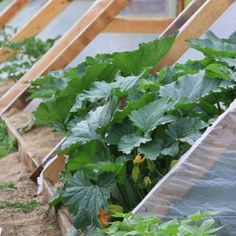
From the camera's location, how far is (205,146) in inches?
86.1

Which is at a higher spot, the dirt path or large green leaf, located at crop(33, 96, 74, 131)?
→ large green leaf, located at crop(33, 96, 74, 131)

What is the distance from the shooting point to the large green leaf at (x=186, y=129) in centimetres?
244

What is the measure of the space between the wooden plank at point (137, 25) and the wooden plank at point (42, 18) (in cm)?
158

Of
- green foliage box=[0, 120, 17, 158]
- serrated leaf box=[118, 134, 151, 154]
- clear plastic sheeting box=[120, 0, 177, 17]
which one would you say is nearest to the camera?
serrated leaf box=[118, 134, 151, 154]

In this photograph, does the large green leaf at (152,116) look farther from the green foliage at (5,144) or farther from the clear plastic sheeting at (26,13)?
the clear plastic sheeting at (26,13)

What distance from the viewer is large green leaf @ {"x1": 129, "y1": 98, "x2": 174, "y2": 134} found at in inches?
98.0

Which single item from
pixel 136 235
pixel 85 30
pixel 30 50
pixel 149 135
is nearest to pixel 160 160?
pixel 149 135

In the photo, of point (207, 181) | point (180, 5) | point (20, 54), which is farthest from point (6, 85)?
point (207, 181)

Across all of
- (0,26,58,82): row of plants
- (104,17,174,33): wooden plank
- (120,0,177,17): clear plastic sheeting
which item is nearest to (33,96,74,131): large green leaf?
(104,17,174,33): wooden plank

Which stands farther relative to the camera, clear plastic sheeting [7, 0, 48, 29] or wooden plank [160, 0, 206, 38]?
clear plastic sheeting [7, 0, 48, 29]

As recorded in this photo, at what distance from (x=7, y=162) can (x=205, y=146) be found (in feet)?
8.80

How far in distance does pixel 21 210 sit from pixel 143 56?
106cm

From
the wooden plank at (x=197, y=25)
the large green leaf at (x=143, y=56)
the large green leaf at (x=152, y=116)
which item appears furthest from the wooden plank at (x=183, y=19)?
the large green leaf at (x=152, y=116)

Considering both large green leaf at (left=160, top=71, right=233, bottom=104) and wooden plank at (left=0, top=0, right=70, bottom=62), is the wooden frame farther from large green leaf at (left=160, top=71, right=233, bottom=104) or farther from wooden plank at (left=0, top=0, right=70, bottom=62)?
wooden plank at (left=0, top=0, right=70, bottom=62)
